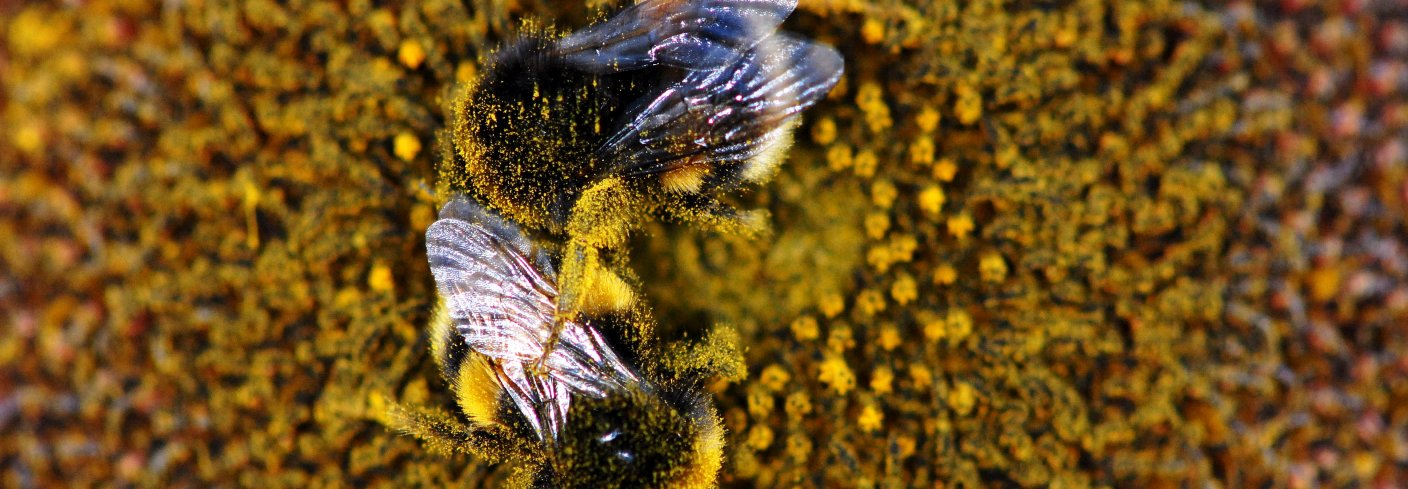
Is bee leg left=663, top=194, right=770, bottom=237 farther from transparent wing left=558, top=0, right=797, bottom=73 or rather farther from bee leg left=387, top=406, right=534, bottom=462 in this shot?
bee leg left=387, top=406, right=534, bottom=462

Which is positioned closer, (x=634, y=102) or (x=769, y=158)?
(x=634, y=102)

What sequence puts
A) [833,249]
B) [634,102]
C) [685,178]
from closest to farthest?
[634,102]
[685,178]
[833,249]

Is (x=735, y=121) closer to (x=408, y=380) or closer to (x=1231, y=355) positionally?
(x=408, y=380)

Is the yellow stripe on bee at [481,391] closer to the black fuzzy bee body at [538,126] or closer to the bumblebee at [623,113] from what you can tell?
the bumblebee at [623,113]

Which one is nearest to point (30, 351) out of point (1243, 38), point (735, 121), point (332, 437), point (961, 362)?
point (332, 437)

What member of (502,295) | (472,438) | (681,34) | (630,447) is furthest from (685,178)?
(472,438)

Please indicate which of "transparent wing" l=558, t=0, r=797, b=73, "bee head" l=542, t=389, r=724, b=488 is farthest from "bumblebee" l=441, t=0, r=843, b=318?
"bee head" l=542, t=389, r=724, b=488

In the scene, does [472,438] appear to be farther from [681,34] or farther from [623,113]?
[681,34]

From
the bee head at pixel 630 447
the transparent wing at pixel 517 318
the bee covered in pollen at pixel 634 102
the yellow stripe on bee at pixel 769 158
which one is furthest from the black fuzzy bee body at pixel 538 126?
the bee head at pixel 630 447
